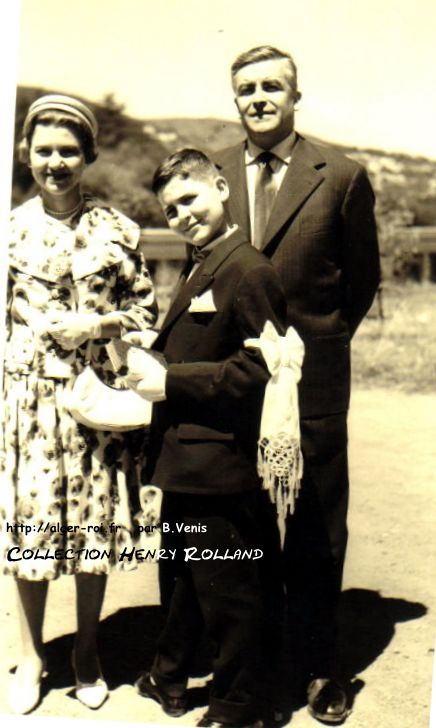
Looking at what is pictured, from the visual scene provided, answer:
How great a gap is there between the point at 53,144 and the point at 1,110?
0.56 meters

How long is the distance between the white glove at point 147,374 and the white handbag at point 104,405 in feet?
0.12

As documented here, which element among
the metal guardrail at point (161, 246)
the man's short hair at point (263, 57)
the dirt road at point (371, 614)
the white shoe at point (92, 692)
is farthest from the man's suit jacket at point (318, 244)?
the metal guardrail at point (161, 246)

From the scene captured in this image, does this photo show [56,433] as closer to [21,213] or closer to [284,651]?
[21,213]

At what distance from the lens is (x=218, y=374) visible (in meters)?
2.40

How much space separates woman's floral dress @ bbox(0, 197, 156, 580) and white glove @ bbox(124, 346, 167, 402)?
121mm

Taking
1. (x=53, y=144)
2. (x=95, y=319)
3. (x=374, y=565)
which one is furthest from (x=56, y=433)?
(x=374, y=565)

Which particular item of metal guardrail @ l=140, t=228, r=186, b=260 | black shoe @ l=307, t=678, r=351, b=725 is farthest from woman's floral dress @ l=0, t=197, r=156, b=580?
metal guardrail @ l=140, t=228, r=186, b=260

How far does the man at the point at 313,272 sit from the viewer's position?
261 centimetres

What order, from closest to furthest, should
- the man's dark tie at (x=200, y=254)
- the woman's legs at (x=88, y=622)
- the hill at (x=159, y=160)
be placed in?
the man's dark tie at (x=200, y=254) < the woman's legs at (x=88, y=622) < the hill at (x=159, y=160)

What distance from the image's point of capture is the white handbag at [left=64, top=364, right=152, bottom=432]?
99.0 inches

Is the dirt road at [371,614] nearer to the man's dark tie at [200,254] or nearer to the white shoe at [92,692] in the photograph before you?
the white shoe at [92,692]

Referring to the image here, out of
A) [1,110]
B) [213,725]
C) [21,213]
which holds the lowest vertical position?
[213,725]

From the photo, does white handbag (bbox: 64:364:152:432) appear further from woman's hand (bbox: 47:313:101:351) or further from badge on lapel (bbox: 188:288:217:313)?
badge on lapel (bbox: 188:288:217:313)

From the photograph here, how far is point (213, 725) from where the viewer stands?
2.63 m
